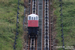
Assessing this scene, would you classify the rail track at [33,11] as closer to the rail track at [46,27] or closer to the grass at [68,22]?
the rail track at [46,27]

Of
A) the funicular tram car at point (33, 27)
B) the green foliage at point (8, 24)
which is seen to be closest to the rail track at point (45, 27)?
the funicular tram car at point (33, 27)

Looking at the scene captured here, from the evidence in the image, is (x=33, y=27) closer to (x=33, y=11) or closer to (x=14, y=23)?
(x=14, y=23)

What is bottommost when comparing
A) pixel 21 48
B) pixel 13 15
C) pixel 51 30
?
pixel 21 48

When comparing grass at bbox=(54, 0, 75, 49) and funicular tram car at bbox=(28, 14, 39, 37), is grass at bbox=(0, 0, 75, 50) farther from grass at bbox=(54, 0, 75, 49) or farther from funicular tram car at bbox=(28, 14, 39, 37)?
funicular tram car at bbox=(28, 14, 39, 37)

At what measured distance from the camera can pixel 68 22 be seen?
1019 inches

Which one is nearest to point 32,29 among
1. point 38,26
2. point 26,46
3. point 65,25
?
point 38,26

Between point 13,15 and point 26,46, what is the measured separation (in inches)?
274

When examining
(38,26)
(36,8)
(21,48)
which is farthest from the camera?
(36,8)

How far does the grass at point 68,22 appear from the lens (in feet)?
77.4

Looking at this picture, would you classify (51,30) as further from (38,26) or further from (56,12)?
(56,12)

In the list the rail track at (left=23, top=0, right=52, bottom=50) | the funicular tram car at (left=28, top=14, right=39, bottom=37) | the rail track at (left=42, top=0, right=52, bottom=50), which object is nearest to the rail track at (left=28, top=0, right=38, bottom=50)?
the rail track at (left=23, top=0, right=52, bottom=50)

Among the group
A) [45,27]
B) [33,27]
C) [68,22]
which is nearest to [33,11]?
[45,27]

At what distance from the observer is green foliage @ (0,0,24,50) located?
22578 mm

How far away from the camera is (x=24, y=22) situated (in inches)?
1039
